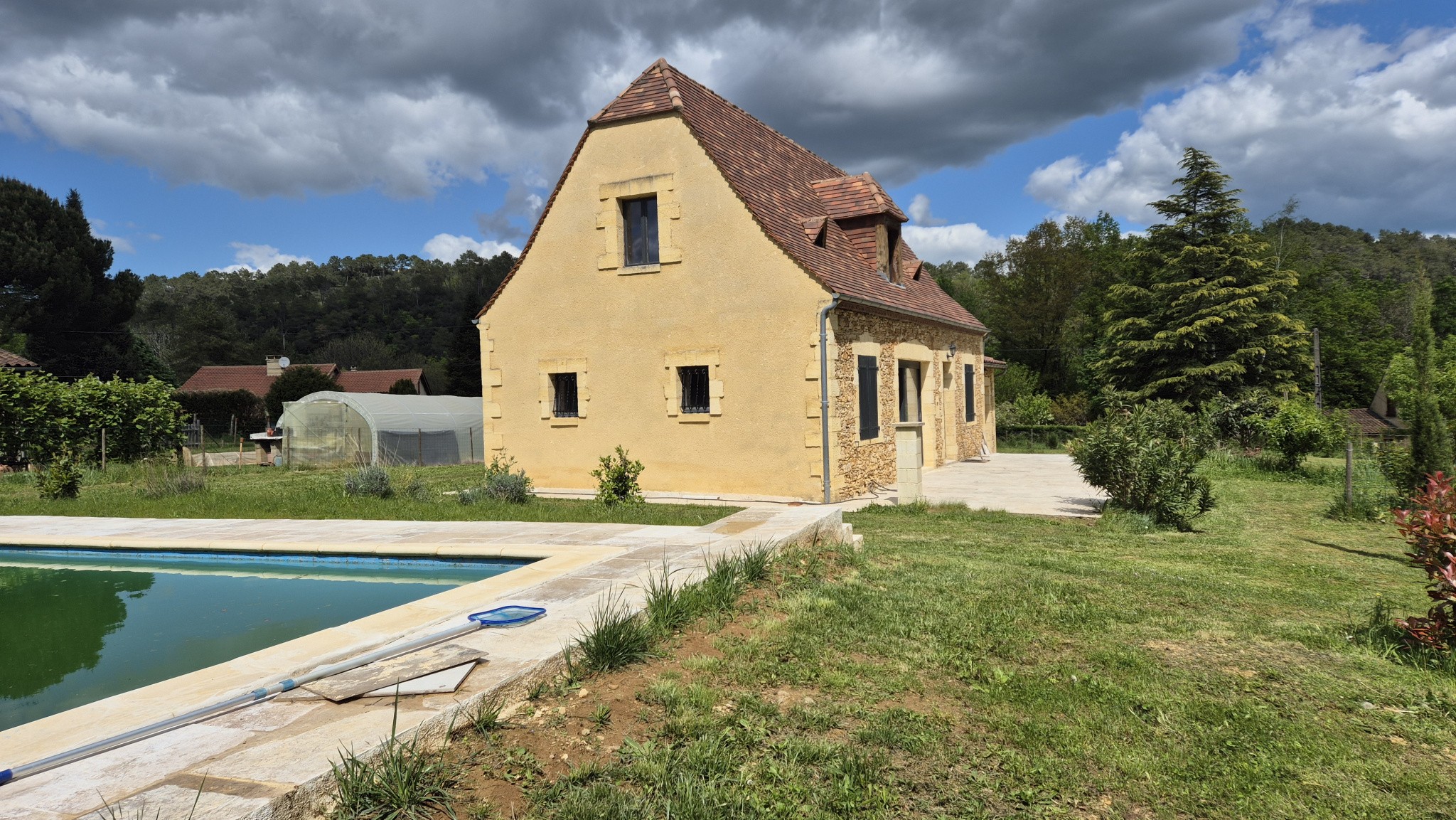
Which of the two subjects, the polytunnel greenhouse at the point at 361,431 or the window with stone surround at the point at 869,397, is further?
the polytunnel greenhouse at the point at 361,431

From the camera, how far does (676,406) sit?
46.8 feet

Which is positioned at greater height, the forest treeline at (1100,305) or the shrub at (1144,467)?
the forest treeline at (1100,305)

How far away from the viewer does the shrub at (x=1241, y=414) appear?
2450 centimetres

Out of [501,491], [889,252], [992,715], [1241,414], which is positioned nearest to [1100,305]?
[1241,414]

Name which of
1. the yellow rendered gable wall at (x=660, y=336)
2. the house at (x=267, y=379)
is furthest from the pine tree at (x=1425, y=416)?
the house at (x=267, y=379)

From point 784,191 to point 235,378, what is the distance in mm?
46980

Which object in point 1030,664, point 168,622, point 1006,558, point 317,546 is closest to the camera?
point 1030,664

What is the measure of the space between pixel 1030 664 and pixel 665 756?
8.10 feet

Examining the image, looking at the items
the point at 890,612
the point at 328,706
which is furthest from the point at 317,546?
the point at 890,612

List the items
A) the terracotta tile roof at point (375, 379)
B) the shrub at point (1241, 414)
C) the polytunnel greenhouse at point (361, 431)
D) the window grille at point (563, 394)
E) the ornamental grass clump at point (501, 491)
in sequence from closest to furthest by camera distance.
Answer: the ornamental grass clump at point (501, 491)
the window grille at point (563, 394)
the polytunnel greenhouse at point (361, 431)
the shrub at point (1241, 414)
the terracotta tile roof at point (375, 379)

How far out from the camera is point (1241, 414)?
26.8 m

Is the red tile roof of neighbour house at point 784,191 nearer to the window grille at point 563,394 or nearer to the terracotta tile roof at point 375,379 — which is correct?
the window grille at point 563,394

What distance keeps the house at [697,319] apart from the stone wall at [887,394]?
0.21ft

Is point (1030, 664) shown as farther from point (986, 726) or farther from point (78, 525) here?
point (78, 525)
